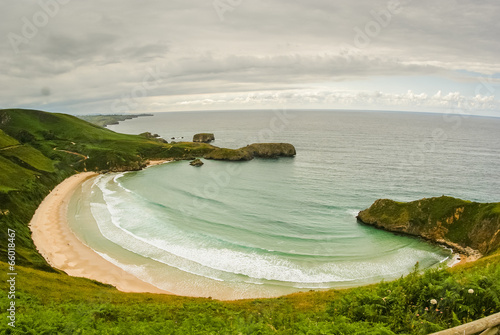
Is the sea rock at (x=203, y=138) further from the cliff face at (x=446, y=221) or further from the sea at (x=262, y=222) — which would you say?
the cliff face at (x=446, y=221)

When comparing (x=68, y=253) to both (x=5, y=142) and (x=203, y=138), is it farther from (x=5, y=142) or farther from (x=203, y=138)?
(x=203, y=138)

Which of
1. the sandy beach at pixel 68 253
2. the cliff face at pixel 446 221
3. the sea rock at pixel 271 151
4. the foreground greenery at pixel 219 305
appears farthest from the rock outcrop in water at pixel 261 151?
A: the cliff face at pixel 446 221

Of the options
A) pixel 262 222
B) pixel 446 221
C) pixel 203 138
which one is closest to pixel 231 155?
pixel 203 138

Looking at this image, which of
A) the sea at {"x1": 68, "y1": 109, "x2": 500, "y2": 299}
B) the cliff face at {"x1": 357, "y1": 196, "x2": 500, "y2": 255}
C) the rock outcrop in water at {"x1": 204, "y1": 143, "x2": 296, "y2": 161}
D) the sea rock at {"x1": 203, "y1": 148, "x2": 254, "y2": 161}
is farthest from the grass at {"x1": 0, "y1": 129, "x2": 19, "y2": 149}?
the cliff face at {"x1": 357, "y1": 196, "x2": 500, "y2": 255}

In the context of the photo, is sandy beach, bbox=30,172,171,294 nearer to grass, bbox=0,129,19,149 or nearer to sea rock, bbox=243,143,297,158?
grass, bbox=0,129,19,149

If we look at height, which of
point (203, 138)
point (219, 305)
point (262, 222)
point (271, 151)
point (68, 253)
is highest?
point (203, 138)

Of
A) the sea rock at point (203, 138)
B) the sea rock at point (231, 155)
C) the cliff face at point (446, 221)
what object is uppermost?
the sea rock at point (203, 138)
